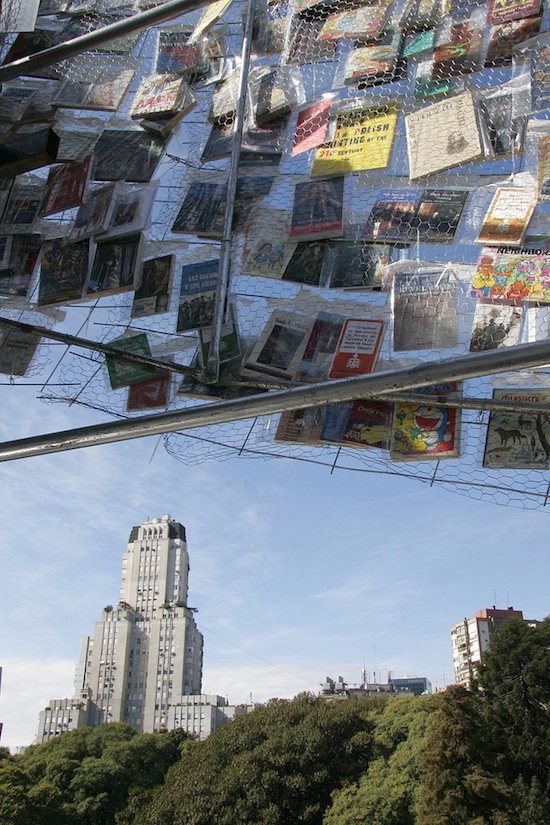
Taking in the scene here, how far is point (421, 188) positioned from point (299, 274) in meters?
0.46

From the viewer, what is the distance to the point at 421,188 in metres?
2.25

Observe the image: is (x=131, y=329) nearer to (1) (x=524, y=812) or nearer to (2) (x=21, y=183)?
(2) (x=21, y=183)

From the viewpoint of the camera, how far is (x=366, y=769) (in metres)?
14.6

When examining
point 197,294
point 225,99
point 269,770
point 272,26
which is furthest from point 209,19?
point 269,770

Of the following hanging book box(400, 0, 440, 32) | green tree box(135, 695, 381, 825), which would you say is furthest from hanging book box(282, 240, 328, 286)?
green tree box(135, 695, 381, 825)

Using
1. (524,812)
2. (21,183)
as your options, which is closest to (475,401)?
(21,183)

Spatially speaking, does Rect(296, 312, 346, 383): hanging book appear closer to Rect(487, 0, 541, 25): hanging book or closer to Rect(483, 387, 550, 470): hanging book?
Rect(483, 387, 550, 470): hanging book

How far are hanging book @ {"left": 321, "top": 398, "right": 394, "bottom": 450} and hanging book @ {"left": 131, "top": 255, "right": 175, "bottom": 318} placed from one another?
2.30 feet

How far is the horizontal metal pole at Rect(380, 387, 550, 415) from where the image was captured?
1.98 metres

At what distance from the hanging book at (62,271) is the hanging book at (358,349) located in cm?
92

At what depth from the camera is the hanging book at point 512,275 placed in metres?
2.03

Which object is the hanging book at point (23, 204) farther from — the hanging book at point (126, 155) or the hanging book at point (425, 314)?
the hanging book at point (425, 314)

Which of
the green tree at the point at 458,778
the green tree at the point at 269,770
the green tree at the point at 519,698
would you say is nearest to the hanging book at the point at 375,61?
the green tree at the point at 458,778

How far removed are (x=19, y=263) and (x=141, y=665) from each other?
165 ft
